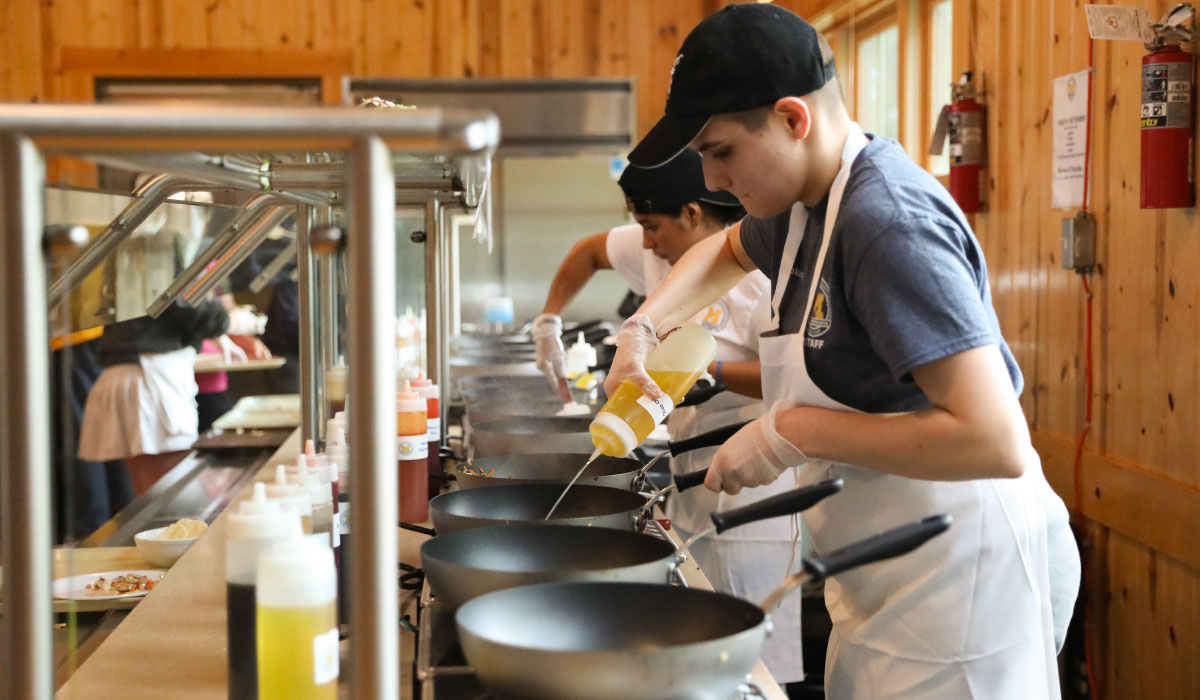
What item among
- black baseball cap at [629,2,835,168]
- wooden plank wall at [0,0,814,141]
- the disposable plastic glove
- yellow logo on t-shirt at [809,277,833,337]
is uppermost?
wooden plank wall at [0,0,814,141]

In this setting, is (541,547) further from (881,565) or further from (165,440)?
(165,440)

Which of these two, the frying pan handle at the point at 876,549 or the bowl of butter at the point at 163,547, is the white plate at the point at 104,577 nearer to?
the bowl of butter at the point at 163,547

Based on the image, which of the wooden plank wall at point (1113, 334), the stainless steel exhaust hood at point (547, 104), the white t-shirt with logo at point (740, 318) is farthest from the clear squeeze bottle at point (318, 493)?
the stainless steel exhaust hood at point (547, 104)

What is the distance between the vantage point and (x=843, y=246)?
4.53 feet

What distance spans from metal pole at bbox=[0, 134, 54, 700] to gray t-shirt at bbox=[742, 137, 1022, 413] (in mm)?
876

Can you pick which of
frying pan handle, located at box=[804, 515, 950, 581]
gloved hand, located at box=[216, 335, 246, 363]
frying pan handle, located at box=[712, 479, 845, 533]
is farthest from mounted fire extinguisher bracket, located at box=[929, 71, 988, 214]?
gloved hand, located at box=[216, 335, 246, 363]

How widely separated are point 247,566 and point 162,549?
3.05ft

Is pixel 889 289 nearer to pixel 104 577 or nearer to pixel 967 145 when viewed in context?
pixel 104 577

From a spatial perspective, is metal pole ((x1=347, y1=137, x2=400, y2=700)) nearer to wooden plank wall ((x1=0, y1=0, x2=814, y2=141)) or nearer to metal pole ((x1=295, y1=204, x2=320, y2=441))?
metal pole ((x1=295, y1=204, x2=320, y2=441))

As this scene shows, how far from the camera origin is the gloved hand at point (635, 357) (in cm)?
175

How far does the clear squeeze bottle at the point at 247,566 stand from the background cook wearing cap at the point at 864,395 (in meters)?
0.71

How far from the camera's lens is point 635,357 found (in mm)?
1877

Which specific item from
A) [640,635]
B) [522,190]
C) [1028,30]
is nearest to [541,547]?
[640,635]

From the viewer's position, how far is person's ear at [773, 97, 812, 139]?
1.43 m
